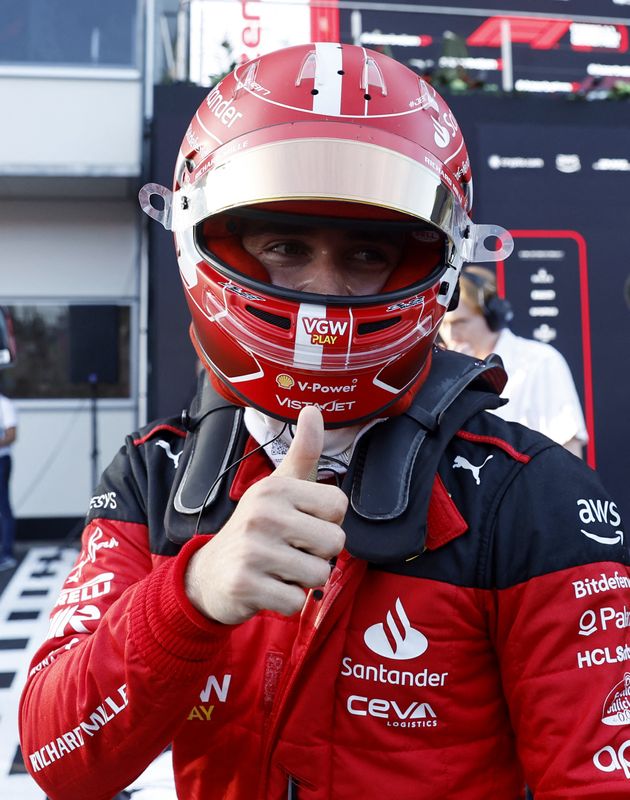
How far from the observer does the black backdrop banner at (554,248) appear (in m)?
4.72

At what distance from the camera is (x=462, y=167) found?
2.92 feet

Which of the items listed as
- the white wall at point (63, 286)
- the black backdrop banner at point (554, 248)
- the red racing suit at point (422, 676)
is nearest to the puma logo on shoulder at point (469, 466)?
the red racing suit at point (422, 676)

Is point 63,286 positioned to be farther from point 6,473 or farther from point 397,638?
point 397,638

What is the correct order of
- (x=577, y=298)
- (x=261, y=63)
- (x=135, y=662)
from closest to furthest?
(x=135, y=662) → (x=261, y=63) → (x=577, y=298)

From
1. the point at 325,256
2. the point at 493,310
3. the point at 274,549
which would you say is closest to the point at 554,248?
the point at 493,310

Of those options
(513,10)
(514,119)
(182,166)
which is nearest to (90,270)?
(514,119)

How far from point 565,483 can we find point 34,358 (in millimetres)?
5577

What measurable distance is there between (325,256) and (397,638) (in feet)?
1.29

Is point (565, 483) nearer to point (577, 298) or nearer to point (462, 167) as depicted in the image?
point (462, 167)

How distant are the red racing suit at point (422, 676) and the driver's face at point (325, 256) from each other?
0.75 feet

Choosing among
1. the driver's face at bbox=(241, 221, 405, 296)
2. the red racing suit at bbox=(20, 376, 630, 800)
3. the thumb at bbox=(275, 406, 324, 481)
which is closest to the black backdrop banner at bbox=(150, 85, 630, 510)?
the driver's face at bbox=(241, 221, 405, 296)

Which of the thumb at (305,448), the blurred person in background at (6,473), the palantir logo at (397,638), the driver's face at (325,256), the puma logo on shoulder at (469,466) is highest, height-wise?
the driver's face at (325,256)

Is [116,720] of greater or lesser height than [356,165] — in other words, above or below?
below

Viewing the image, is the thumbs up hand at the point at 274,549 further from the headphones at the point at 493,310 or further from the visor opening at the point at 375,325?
the headphones at the point at 493,310
